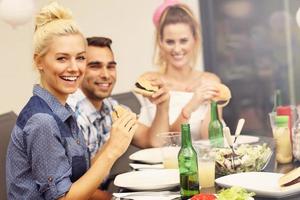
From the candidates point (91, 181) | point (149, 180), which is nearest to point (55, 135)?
point (91, 181)

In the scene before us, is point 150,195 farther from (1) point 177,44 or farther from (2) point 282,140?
(1) point 177,44

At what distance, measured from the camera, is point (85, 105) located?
221 cm

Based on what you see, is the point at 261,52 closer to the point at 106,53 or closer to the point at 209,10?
the point at 209,10

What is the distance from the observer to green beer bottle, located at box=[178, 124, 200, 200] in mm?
1338

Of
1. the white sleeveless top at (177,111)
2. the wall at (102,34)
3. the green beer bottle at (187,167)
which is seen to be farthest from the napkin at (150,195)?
the wall at (102,34)

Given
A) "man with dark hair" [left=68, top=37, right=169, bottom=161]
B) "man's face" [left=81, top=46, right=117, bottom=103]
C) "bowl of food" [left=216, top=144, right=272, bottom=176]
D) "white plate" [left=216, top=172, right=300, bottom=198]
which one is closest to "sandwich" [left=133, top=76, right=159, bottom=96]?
"man with dark hair" [left=68, top=37, right=169, bottom=161]

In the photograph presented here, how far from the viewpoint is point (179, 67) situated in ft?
9.83

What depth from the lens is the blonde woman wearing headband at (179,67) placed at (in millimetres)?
2686

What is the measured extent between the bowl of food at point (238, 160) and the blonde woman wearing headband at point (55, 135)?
0.95ft

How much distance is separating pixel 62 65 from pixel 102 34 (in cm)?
147

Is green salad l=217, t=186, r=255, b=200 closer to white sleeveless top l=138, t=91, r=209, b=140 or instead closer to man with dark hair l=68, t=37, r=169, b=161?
man with dark hair l=68, t=37, r=169, b=161

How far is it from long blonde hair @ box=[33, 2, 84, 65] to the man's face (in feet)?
2.28

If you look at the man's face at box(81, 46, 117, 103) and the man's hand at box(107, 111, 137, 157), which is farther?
the man's face at box(81, 46, 117, 103)

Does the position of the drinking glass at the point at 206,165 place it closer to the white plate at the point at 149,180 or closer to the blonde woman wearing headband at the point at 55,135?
the white plate at the point at 149,180
